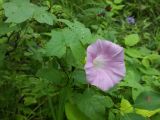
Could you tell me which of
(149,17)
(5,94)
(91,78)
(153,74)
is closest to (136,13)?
(149,17)

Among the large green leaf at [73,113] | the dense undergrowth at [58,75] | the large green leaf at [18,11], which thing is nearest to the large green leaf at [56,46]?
the dense undergrowth at [58,75]

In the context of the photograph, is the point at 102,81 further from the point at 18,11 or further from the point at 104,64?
the point at 18,11

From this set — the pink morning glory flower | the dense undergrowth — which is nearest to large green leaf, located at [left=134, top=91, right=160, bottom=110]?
the dense undergrowth

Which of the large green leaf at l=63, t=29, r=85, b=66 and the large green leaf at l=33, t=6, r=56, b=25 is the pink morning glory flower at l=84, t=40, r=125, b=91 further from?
the large green leaf at l=33, t=6, r=56, b=25

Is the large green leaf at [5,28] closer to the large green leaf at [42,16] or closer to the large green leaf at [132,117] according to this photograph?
the large green leaf at [42,16]

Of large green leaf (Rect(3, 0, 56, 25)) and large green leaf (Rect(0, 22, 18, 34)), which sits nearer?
large green leaf (Rect(3, 0, 56, 25))

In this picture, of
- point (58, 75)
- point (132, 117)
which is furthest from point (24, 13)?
point (132, 117)
